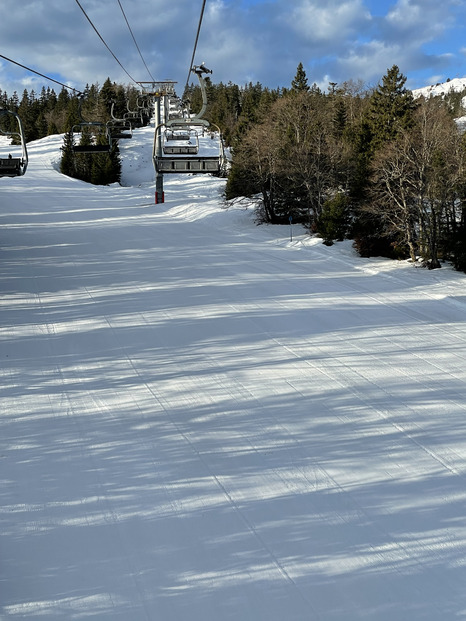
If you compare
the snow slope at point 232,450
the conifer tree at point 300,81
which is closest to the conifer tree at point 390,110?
the snow slope at point 232,450

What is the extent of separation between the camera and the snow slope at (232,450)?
4711 millimetres

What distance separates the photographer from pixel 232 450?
6.95m

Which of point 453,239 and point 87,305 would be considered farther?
point 453,239

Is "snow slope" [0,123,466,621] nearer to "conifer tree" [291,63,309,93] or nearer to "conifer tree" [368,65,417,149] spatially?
"conifer tree" [368,65,417,149]

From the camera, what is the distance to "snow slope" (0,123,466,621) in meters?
4.71

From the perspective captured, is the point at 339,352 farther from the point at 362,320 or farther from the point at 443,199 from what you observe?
the point at 443,199

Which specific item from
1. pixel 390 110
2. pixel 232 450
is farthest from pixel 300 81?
pixel 232 450

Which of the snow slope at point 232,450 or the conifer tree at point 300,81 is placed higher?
the conifer tree at point 300,81

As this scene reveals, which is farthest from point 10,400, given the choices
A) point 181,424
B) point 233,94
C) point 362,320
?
point 233,94

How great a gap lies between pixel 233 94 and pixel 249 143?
243 feet

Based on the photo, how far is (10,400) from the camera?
834 cm

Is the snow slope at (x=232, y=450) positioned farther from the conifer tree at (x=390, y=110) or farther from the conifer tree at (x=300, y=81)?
the conifer tree at (x=300, y=81)

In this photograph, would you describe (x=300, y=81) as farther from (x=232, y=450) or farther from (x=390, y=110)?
(x=232, y=450)

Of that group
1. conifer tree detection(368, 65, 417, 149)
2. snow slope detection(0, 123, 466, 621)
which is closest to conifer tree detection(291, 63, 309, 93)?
conifer tree detection(368, 65, 417, 149)
